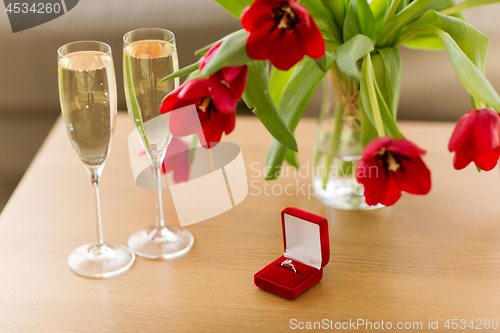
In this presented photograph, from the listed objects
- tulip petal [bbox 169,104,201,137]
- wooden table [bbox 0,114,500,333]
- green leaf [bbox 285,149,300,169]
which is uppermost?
tulip petal [bbox 169,104,201,137]

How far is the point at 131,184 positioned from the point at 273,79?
321 millimetres

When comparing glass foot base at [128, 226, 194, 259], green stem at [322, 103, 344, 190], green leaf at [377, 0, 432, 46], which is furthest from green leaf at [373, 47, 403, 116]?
glass foot base at [128, 226, 194, 259]

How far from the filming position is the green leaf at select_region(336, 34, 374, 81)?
0.54m

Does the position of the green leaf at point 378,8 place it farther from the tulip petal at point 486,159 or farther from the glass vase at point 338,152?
the tulip petal at point 486,159

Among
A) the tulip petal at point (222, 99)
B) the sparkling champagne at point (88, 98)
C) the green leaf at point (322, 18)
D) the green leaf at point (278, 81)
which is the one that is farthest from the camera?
the green leaf at point (278, 81)

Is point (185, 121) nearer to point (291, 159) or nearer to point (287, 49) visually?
point (287, 49)

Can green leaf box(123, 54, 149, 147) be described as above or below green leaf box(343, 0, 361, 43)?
below

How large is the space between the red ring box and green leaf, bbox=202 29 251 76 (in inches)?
10.7

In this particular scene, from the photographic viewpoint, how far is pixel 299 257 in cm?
77

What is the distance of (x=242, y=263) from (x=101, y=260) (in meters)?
0.20

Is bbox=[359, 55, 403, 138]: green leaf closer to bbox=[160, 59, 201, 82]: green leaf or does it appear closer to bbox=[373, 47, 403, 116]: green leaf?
bbox=[373, 47, 403, 116]: green leaf

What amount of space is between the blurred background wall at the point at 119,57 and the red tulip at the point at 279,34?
102 centimetres

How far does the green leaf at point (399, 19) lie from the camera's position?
75 centimetres

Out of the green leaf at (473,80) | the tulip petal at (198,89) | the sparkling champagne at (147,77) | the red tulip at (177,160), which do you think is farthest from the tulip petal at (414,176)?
the red tulip at (177,160)
